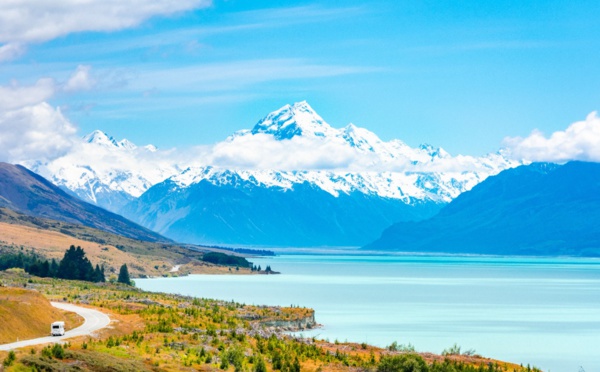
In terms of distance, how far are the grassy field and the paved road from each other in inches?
54.1

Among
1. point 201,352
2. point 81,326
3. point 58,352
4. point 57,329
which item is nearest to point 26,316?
point 57,329

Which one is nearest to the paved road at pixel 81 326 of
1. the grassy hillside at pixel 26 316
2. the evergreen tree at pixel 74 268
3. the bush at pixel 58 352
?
the grassy hillside at pixel 26 316

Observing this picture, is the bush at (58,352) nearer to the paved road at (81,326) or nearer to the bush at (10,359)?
the bush at (10,359)

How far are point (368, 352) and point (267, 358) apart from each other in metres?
14.0

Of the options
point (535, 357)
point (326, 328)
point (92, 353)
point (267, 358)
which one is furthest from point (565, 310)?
point (92, 353)

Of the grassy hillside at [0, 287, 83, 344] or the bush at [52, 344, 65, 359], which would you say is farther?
the grassy hillside at [0, 287, 83, 344]

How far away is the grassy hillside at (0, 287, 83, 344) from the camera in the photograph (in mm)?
74375

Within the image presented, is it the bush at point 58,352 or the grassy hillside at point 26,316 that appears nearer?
the bush at point 58,352

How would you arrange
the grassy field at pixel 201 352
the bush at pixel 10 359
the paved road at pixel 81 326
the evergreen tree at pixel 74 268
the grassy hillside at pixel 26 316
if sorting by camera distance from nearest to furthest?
the bush at pixel 10 359 → the grassy field at pixel 201 352 → the paved road at pixel 81 326 → the grassy hillside at pixel 26 316 → the evergreen tree at pixel 74 268

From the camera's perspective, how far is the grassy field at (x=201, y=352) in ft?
204

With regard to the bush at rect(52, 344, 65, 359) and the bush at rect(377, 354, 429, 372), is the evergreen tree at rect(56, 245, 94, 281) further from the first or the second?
the bush at rect(52, 344, 65, 359)

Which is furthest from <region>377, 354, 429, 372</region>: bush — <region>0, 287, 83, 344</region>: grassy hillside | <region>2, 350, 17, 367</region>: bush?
<region>0, 287, 83, 344</region>: grassy hillside

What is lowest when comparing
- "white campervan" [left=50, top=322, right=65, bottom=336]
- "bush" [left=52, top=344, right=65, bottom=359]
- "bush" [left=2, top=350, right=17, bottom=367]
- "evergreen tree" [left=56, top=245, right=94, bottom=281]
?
"bush" [left=2, top=350, right=17, bottom=367]

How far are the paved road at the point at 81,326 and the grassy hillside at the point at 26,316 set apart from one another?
3.69 ft
